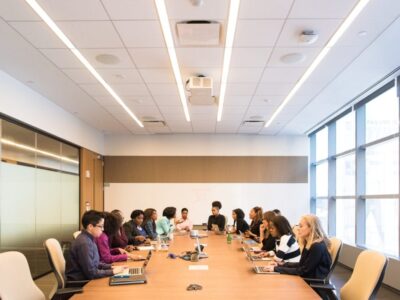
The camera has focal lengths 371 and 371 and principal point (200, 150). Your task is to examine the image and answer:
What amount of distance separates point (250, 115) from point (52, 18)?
500 centimetres

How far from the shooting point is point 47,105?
6531 millimetres

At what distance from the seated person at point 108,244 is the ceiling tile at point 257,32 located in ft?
8.45

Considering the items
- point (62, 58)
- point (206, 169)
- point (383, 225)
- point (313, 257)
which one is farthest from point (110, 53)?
point (206, 169)

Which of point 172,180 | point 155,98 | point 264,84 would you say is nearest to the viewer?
point 264,84

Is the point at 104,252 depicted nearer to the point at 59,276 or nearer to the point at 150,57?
the point at 59,276

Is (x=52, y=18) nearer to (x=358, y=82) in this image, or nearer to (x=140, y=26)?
(x=140, y=26)

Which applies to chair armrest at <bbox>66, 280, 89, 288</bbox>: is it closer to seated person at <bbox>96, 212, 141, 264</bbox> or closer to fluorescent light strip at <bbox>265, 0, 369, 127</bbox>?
seated person at <bbox>96, 212, 141, 264</bbox>

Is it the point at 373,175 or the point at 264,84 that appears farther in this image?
the point at 373,175

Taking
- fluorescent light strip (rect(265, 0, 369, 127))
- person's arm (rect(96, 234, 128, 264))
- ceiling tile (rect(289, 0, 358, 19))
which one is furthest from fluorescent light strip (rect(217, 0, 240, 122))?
person's arm (rect(96, 234, 128, 264))

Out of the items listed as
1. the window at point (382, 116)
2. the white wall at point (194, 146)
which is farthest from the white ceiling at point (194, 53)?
the white wall at point (194, 146)

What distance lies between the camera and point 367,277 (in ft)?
8.79

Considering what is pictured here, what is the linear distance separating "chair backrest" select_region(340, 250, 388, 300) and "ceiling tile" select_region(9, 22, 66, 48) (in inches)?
140

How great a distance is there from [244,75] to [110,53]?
187cm

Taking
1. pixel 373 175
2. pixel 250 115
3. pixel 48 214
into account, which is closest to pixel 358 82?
pixel 373 175
